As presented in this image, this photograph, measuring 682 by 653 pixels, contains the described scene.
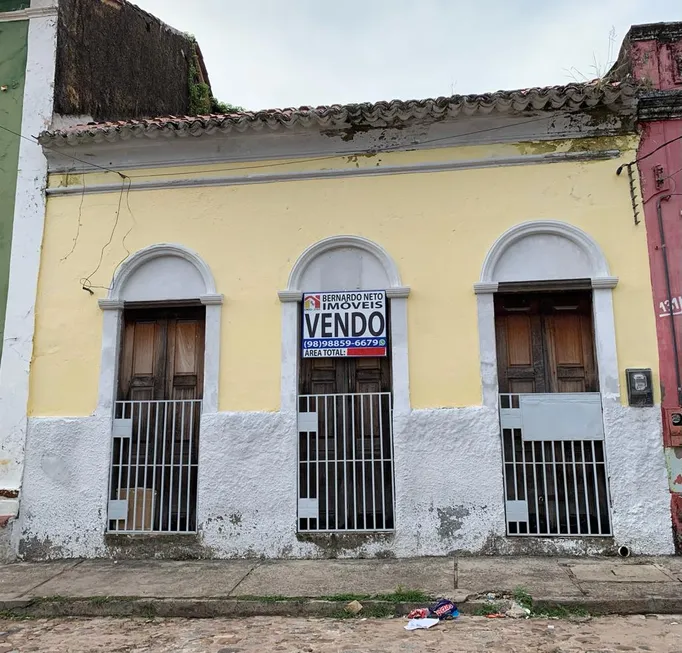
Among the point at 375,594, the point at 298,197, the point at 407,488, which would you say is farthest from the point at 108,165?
the point at 375,594

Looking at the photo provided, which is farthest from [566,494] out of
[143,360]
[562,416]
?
[143,360]

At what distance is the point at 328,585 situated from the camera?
4988 mm

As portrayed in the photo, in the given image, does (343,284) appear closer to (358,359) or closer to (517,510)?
(358,359)

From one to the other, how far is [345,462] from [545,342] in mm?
2405

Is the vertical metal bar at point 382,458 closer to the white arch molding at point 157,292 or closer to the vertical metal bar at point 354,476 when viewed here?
the vertical metal bar at point 354,476

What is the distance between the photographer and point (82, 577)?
18.2 feet

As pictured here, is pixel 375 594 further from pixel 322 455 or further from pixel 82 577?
pixel 82 577

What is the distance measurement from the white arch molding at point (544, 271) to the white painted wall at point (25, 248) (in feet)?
16.0

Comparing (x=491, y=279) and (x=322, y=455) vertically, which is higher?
(x=491, y=279)

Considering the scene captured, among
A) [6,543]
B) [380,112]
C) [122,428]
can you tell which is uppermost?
[380,112]

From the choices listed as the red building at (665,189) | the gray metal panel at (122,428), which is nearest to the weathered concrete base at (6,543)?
the gray metal panel at (122,428)

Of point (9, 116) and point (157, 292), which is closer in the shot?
point (157, 292)

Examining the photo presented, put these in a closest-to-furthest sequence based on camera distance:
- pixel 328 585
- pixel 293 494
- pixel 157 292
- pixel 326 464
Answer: pixel 328 585 < pixel 293 494 < pixel 326 464 < pixel 157 292

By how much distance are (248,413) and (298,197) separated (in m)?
2.37
